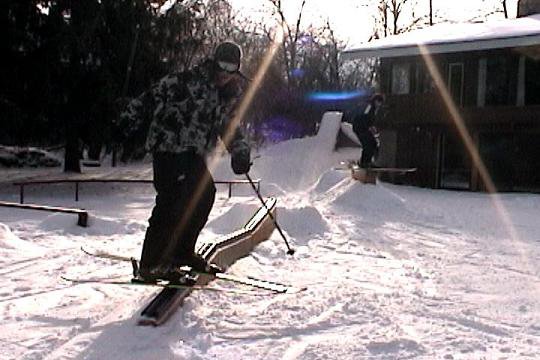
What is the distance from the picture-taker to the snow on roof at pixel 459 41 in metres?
19.4

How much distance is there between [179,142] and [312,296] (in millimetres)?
1844

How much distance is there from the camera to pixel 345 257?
8.39 metres

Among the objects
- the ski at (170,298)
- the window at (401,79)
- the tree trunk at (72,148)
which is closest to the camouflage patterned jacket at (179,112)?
the ski at (170,298)

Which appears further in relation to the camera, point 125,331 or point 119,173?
point 119,173

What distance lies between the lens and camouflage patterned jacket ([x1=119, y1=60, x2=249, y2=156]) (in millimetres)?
4934

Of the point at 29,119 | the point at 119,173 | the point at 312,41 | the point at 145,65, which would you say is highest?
the point at 312,41

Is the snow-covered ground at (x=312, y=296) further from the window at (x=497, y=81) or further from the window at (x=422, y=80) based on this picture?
the window at (x=422, y=80)

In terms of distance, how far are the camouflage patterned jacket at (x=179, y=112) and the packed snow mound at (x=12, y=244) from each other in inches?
157

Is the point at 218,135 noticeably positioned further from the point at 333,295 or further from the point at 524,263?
the point at 524,263

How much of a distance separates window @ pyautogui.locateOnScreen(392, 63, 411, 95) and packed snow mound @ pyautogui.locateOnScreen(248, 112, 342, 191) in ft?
14.7

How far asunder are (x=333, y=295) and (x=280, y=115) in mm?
33657

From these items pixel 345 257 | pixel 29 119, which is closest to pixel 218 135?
pixel 345 257

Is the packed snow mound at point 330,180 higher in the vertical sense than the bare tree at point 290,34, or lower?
lower

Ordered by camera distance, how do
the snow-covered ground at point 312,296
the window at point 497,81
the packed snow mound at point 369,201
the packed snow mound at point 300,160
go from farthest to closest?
the packed snow mound at point 300,160 → the window at point 497,81 → the packed snow mound at point 369,201 → the snow-covered ground at point 312,296
